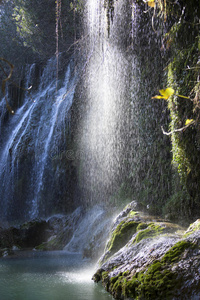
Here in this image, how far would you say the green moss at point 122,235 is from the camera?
478 cm

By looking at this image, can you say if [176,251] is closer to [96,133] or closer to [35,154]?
[96,133]

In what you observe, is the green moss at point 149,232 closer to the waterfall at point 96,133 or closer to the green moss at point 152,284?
the green moss at point 152,284

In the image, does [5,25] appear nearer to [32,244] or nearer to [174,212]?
[32,244]

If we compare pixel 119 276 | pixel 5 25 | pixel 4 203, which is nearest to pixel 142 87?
pixel 119 276

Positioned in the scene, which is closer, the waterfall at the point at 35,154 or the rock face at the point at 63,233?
the rock face at the point at 63,233

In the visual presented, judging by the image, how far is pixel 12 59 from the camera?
21.2 m

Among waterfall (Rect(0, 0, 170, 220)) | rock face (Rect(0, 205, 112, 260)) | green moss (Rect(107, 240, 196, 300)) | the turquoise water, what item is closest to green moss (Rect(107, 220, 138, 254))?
the turquoise water

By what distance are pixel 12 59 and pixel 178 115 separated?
18.3 m

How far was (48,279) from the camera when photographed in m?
4.89

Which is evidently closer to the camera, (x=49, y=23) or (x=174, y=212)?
(x=174, y=212)

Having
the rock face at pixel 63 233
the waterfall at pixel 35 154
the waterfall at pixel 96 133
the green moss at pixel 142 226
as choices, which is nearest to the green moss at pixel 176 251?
the green moss at pixel 142 226

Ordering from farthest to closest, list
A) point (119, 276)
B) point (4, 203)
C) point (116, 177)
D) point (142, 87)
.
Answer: point (4, 203)
point (116, 177)
point (142, 87)
point (119, 276)

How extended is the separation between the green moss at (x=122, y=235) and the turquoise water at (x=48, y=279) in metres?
0.55

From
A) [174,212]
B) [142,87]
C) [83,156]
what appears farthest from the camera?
[83,156]
